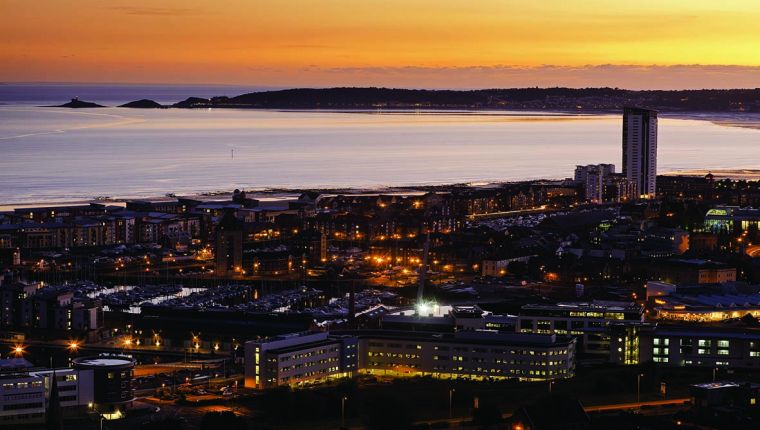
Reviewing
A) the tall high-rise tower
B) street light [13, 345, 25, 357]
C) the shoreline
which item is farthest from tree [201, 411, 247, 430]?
the tall high-rise tower

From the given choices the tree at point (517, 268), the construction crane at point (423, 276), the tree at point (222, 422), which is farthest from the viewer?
the tree at point (517, 268)

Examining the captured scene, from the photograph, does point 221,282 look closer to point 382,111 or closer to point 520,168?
point 520,168

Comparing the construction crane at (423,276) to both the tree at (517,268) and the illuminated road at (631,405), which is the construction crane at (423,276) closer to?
the tree at (517,268)

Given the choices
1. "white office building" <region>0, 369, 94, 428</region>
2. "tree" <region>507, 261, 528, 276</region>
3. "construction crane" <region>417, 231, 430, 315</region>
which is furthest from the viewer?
"tree" <region>507, 261, 528, 276</region>

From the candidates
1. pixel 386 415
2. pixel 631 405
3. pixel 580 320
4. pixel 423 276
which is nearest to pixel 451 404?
pixel 386 415

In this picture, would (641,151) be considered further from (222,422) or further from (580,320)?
(222,422)

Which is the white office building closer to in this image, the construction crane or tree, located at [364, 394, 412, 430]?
tree, located at [364, 394, 412, 430]

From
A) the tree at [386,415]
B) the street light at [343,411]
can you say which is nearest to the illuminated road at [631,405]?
the tree at [386,415]
